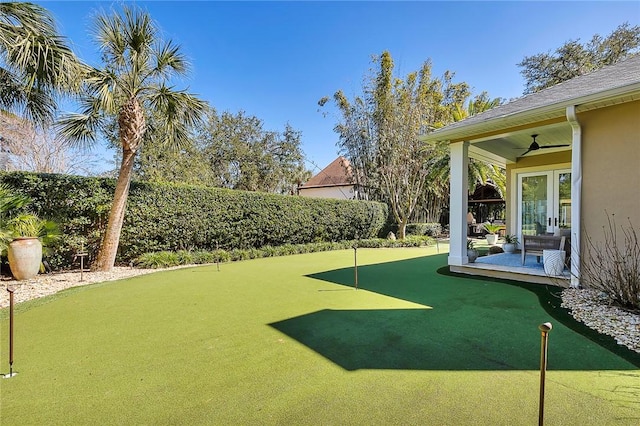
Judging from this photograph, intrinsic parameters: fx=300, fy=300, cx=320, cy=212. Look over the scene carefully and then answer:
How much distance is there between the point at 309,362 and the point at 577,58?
2540 centimetres

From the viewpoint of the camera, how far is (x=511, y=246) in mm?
9781

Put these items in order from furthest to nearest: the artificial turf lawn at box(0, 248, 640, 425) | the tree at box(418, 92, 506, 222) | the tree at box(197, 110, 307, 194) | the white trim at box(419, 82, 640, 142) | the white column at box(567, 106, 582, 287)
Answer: the tree at box(197, 110, 307, 194)
the tree at box(418, 92, 506, 222)
the white column at box(567, 106, 582, 287)
the white trim at box(419, 82, 640, 142)
the artificial turf lawn at box(0, 248, 640, 425)

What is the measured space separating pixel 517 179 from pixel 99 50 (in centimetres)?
1308

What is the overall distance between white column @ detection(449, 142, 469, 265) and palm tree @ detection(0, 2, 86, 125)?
29.3 feet

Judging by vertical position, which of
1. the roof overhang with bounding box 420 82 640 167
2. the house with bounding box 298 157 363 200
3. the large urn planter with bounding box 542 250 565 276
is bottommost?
A: the large urn planter with bounding box 542 250 565 276

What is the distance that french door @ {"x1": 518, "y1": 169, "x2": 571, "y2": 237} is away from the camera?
29.9ft

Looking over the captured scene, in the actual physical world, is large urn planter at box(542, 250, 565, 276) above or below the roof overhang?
below

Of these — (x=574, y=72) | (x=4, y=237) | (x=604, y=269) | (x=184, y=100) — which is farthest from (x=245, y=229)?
(x=574, y=72)

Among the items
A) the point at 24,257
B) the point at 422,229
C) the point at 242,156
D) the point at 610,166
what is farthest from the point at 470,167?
the point at 24,257

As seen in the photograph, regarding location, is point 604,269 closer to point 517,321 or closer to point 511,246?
point 517,321

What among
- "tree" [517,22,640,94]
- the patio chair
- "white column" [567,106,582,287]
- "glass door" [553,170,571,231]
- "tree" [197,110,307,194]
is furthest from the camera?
"tree" [197,110,307,194]

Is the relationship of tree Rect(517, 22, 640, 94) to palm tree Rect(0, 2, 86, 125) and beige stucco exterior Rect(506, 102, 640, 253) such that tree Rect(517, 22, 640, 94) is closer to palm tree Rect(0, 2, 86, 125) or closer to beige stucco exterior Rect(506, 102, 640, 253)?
beige stucco exterior Rect(506, 102, 640, 253)

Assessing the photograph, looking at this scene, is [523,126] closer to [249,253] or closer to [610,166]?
[610,166]

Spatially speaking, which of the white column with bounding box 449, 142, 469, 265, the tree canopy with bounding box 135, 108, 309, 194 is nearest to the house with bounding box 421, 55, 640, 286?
the white column with bounding box 449, 142, 469, 265
